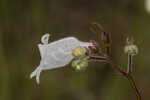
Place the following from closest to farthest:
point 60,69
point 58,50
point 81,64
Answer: point 81,64, point 58,50, point 60,69

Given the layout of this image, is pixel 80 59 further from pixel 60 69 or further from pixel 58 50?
pixel 60 69

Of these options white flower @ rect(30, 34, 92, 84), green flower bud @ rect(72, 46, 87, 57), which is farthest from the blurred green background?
green flower bud @ rect(72, 46, 87, 57)

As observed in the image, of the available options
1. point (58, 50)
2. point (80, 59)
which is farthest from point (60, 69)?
point (80, 59)

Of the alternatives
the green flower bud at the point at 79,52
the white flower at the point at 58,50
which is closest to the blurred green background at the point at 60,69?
the white flower at the point at 58,50

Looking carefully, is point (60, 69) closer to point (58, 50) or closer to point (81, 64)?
point (58, 50)

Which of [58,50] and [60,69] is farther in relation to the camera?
[60,69]

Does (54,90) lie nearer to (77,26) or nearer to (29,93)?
(29,93)

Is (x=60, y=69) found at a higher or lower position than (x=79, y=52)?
lower

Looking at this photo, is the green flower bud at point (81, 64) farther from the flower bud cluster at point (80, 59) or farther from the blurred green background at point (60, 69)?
the blurred green background at point (60, 69)

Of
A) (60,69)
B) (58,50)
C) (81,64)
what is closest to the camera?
(81,64)

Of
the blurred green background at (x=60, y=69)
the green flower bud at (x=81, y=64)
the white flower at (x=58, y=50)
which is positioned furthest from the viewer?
the blurred green background at (x=60, y=69)
